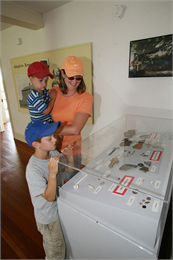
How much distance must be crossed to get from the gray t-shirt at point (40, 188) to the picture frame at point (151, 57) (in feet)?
5.12

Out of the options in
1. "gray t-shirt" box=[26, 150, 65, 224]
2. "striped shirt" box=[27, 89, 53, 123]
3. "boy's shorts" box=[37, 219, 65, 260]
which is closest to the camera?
"gray t-shirt" box=[26, 150, 65, 224]

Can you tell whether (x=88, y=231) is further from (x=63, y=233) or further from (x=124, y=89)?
(x=124, y=89)

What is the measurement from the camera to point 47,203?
3.40 feet

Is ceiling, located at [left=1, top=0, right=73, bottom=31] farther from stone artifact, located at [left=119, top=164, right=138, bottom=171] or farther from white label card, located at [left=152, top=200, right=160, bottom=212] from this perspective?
white label card, located at [left=152, top=200, right=160, bottom=212]

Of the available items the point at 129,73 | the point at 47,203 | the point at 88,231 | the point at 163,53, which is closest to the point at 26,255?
the point at 47,203

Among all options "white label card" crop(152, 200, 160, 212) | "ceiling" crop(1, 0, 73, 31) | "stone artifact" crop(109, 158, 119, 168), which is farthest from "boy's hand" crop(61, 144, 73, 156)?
"ceiling" crop(1, 0, 73, 31)

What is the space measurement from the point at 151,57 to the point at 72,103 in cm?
A: 115

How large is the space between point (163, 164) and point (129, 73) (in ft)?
4.37

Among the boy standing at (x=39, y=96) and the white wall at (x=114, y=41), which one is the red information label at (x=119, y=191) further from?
the white wall at (x=114, y=41)

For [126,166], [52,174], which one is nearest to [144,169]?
[126,166]

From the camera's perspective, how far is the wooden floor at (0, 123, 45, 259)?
5.04 ft

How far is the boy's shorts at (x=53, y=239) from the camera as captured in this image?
3.56 ft

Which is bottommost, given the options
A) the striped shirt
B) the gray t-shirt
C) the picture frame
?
the gray t-shirt

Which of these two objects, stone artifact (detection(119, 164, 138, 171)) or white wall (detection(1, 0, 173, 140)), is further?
white wall (detection(1, 0, 173, 140))
